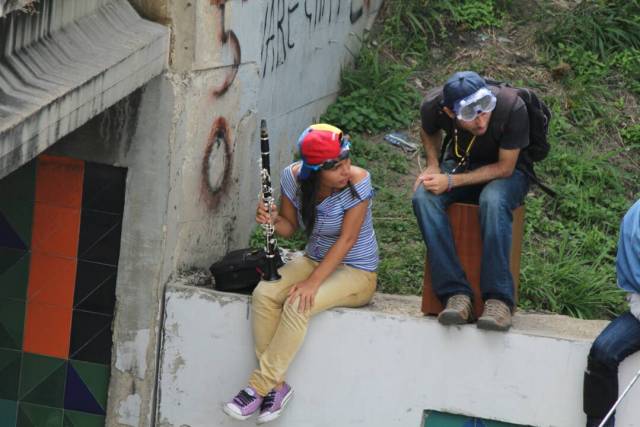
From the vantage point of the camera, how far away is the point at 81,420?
734cm

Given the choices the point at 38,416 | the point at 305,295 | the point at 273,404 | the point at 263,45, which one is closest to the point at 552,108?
the point at 263,45

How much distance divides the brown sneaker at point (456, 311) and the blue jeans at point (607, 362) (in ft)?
2.09

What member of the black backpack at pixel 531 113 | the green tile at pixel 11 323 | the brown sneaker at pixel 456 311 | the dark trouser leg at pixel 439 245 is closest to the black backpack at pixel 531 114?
the black backpack at pixel 531 113

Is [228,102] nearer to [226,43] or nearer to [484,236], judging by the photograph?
[226,43]

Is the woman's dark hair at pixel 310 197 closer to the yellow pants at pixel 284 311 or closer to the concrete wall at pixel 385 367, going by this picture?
the yellow pants at pixel 284 311

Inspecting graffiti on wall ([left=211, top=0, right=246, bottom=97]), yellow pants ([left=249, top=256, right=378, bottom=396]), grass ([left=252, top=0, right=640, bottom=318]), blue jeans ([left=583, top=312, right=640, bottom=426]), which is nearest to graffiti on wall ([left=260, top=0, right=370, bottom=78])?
graffiti on wall ([left=211, top=0, right=246, bottom=97])

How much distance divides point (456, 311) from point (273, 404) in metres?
1.09

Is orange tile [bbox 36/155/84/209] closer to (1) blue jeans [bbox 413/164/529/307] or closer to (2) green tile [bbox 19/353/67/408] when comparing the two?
(2) green tile [bbox 19/353/67/408]

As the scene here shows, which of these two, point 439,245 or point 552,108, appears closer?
point 439,245

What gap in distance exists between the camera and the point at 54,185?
7148 millimetres

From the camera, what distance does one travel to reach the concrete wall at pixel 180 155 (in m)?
6.83

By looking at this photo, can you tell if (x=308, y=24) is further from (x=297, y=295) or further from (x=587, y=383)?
(x=587, y=383)

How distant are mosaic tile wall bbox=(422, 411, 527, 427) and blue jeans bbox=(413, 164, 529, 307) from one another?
0.64 meters

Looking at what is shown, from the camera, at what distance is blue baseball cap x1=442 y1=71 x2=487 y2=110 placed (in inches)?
251
